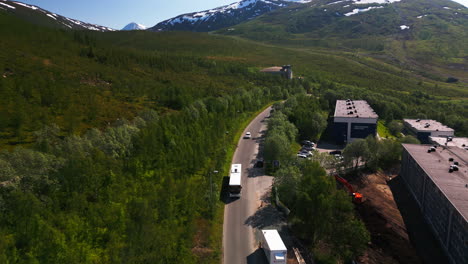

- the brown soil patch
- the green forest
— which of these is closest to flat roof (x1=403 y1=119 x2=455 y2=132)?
the green forest

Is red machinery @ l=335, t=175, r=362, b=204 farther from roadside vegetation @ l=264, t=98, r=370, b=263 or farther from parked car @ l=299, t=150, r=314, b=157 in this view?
roadside vegetation @ l=264, t=98, r=370, b=263

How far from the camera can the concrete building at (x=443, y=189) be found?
28234 mm

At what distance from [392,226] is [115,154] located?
31057mm

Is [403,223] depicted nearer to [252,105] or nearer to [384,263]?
[384,263]

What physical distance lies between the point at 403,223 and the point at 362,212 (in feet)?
14.5

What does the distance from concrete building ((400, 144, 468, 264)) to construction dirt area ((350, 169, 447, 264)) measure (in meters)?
1.07

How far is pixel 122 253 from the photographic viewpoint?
66.0 ft

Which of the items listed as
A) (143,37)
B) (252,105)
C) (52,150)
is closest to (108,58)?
(252,105)

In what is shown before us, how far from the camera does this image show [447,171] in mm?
37781

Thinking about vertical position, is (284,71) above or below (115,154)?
above

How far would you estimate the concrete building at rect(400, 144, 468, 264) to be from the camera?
2823 centimetres

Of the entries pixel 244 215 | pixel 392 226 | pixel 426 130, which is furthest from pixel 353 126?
pixel 244 215

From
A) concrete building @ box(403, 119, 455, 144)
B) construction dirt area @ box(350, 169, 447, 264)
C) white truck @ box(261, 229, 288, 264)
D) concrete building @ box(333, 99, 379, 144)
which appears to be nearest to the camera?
white truck @ box(261, 229, 288, 264)

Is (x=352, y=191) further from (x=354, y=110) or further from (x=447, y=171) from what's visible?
(x=354, y=110)
